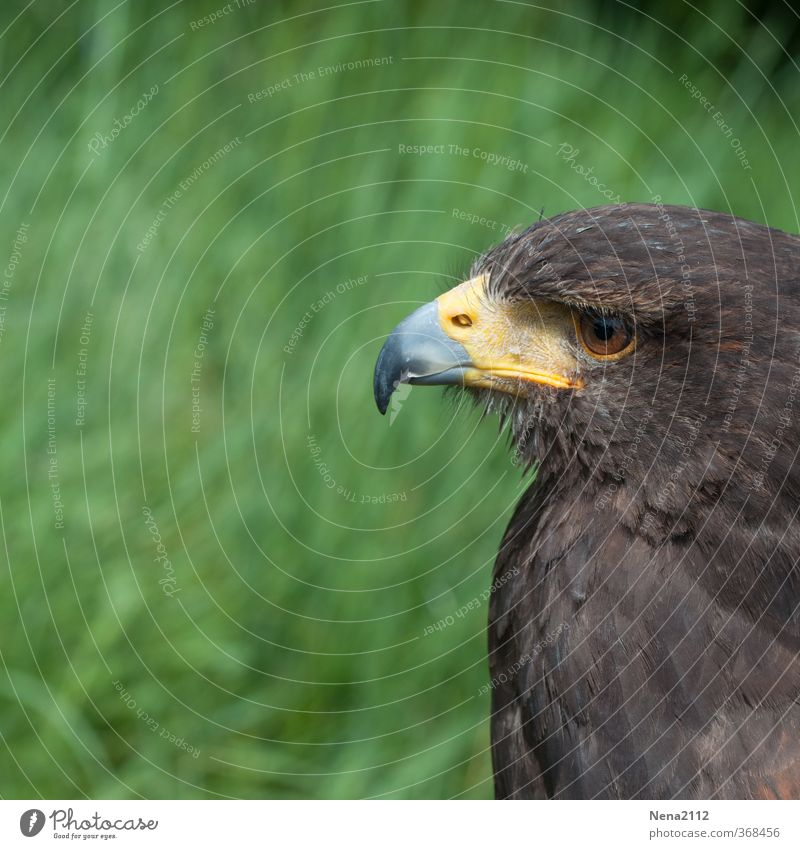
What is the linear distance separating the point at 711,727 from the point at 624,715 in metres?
0.16

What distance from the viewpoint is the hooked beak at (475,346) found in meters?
2.59

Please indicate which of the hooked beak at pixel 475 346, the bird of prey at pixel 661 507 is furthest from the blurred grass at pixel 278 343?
the bird of prey at pixel 661 507

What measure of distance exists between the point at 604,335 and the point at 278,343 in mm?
2136
